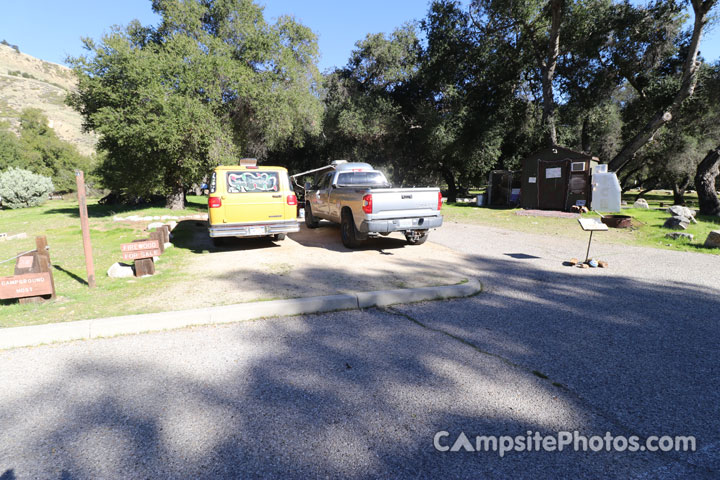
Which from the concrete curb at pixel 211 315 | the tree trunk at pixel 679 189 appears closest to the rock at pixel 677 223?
the concrete curb at pixel 211 315

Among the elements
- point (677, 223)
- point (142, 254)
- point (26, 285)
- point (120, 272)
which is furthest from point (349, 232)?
point (677, 223)

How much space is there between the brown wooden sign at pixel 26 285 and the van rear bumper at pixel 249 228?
11.2 feet

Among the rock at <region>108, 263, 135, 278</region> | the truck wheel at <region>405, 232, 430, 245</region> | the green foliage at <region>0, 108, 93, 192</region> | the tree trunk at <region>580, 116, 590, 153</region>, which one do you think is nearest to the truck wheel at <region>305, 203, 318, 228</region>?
the truck wheel at <region>405, 232, 430, 245</region>

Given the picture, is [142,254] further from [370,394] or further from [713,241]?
[713,241]

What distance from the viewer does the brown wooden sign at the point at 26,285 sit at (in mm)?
4691

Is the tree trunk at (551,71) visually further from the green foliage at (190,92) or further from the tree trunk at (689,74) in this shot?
the green foliage at (190,92)

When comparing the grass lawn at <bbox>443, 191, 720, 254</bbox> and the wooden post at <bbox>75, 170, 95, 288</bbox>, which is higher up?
the wooden post at <bbox>75, 170, 95, 288</bbox>

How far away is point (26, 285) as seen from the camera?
4.79 metres

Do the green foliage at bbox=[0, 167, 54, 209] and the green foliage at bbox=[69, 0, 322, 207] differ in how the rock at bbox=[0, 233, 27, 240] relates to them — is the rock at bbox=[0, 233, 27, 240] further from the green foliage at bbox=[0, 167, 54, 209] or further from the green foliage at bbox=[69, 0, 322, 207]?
the green foliage at bbox=[0, 167, 54, 209]

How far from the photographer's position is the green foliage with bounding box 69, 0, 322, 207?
50.8ft

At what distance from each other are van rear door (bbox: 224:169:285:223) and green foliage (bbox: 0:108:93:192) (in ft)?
183

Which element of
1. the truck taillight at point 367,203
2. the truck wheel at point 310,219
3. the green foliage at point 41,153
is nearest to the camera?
the truck taillight at point 367,203

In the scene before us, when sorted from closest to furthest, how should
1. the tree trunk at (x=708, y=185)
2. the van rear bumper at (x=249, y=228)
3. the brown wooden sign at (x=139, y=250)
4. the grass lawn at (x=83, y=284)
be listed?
the grass lawn at (x=83, y=284)
the brown wooden sign at (x=139, y=250)
the van rear bumper at (x=249, y=228)
the tree trunk at (x=708, y=185)

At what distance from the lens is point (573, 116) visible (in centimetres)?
2319
